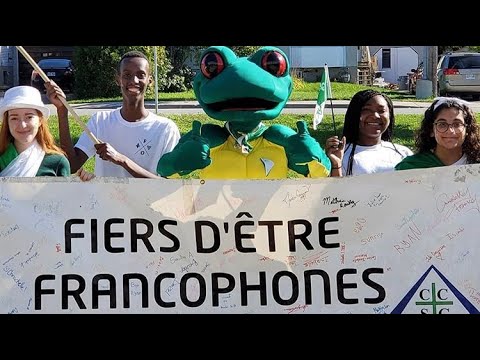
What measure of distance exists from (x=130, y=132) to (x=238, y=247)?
3.40ft

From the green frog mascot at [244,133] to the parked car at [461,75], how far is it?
34.2ft

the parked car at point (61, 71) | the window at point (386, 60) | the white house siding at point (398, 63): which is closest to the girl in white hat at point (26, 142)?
the parked car at point (61, 71)

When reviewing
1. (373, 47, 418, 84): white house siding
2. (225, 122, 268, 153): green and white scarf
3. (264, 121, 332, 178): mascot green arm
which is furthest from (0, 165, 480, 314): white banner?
(373, 47, 418, 84): white house siding

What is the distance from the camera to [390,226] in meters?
4.27

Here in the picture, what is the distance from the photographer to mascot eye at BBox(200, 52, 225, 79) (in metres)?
4.52

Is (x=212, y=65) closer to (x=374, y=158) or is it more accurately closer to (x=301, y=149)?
(x=301, y=149)

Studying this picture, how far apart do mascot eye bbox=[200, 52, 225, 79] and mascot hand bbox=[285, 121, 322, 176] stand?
53 centimetres

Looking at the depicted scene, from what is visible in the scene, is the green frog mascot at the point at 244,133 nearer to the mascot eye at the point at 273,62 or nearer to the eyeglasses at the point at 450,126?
the mascot eye at the point at 273,62

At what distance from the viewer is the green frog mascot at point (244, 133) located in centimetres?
443

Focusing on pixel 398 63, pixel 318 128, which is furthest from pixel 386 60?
pixel 318 128

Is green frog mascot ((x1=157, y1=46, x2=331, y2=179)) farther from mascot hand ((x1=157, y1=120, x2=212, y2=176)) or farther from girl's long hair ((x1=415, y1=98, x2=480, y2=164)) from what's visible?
girl's long hair ((x1=415, y1=98, x2=480, y2=164))

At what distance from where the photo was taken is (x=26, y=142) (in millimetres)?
4430

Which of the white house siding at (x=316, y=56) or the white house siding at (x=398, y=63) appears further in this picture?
the white house siding at (x=398, y=63)

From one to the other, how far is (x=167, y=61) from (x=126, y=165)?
9491mm
